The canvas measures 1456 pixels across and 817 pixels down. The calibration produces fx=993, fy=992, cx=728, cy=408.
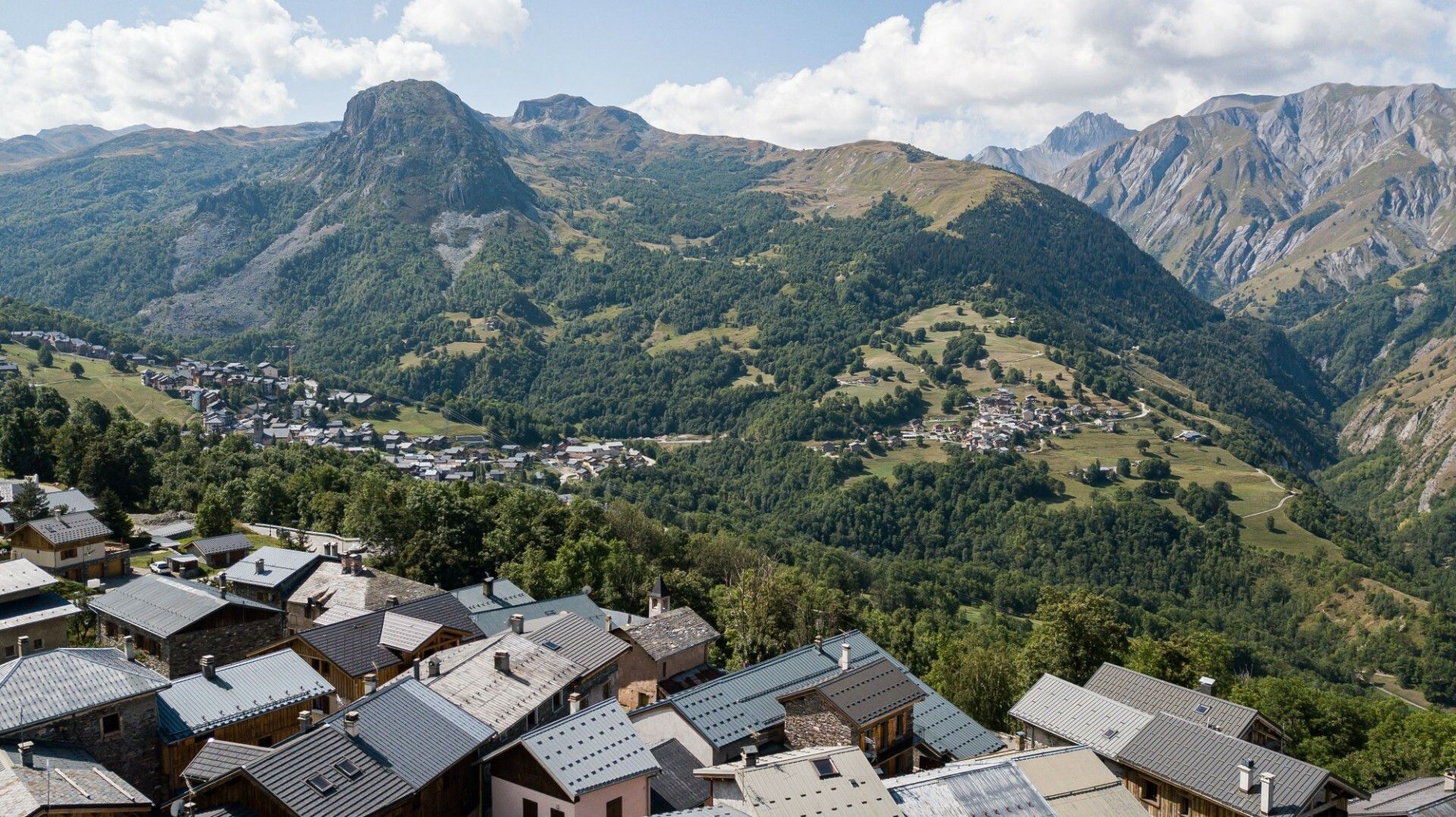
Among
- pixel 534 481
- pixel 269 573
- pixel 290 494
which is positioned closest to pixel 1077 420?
pixel 534 481

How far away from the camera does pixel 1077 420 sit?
199m

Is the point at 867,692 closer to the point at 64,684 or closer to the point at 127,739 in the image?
the point at 127,739

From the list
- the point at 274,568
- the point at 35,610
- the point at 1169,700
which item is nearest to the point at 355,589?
the point at 274,568

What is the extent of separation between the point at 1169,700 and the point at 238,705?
3247 cm

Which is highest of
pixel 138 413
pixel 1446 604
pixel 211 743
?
pixel 211 743

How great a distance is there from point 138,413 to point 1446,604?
195 m

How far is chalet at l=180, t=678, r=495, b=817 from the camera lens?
2339 cm

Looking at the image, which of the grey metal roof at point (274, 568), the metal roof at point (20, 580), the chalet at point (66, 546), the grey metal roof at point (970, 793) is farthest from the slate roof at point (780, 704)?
the chalet at point (66, 546)

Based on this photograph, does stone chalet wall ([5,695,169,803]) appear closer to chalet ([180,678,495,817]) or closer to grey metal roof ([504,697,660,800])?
chalet ([180,678,495,817])

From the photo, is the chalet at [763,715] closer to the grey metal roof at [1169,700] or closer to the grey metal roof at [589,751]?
the grey metal roof at [589,751]

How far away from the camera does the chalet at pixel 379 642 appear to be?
35938 millimetres

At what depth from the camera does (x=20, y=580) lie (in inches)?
1547

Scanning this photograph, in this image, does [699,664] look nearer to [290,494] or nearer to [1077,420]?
[290,494]

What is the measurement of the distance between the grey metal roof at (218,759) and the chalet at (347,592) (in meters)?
20.0
